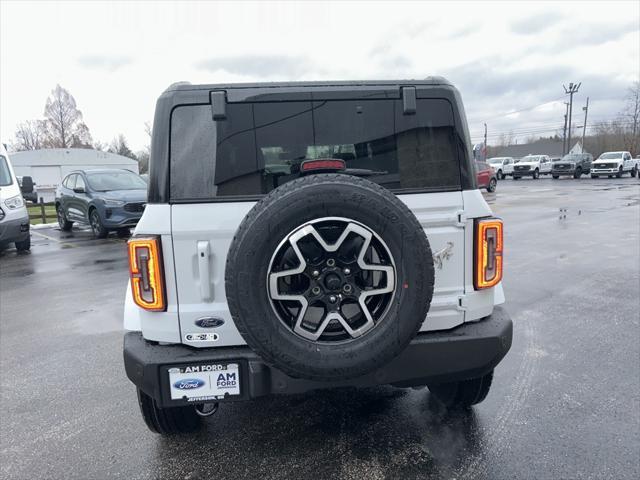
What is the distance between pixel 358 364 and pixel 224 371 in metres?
0.69

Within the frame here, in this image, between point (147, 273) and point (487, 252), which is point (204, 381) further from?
point (487, 252)

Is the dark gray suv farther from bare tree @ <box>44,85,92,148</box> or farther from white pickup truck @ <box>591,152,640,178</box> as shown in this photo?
bare tree @ <box>44,85,92,148</box>

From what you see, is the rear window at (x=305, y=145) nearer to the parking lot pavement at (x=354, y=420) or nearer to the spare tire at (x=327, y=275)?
the spare tire at (x=327, y=275)

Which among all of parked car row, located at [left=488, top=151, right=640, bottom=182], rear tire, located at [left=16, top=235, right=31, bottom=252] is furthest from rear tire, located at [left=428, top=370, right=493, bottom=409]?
parked car row, located at [left=488, top=151, right=640, bottom=182]

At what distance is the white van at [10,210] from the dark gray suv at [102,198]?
1.80 m

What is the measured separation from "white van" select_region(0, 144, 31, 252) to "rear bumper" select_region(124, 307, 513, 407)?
8499mm

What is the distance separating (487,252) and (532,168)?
38.0 m

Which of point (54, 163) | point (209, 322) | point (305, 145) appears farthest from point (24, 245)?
point (54, 163)

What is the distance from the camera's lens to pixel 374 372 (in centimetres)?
236

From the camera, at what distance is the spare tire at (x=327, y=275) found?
6.79 feet

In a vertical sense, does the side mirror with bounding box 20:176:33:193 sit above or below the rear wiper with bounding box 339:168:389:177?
below

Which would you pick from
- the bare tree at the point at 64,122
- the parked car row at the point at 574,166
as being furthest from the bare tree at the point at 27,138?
the parked car row at the point at 574,166

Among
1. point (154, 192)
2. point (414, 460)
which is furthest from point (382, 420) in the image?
point (154, 192)

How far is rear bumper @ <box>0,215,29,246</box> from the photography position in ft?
30.3
